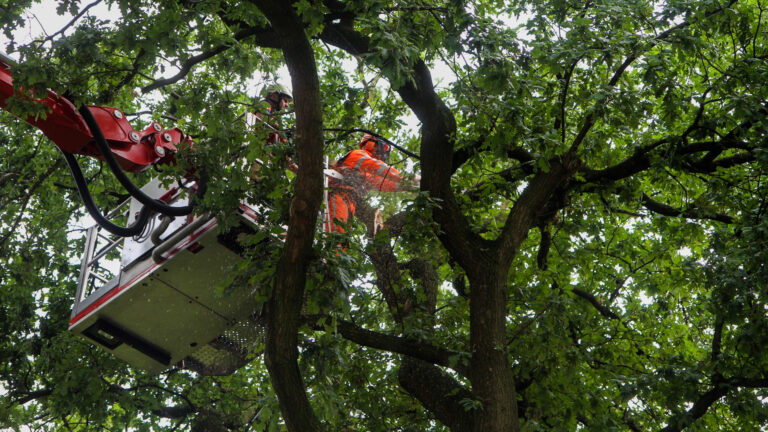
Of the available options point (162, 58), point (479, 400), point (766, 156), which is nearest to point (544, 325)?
point (479, 400)

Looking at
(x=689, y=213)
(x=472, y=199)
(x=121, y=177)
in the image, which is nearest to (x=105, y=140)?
(x=121, y=177)

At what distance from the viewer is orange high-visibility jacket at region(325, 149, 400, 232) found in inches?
298

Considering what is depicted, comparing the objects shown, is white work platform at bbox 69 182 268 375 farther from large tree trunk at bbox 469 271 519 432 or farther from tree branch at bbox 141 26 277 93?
large tree trunk at bbox 469 271 519 432

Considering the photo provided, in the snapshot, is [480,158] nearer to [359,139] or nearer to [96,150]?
[359,139]

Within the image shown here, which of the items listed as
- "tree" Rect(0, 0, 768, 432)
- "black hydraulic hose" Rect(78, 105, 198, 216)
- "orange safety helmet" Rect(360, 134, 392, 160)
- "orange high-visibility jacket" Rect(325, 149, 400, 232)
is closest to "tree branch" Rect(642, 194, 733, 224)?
"tree" Rect(0, 0, 768, 432)

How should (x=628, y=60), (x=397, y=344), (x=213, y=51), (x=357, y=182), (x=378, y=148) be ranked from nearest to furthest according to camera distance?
1. (x=628, y=60)
2. (x=397, y=344)
3. (x=213, y=51)
4. (x=357, y=182)
5. (x=378, y=148)

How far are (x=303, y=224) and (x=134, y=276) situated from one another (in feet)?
6.90

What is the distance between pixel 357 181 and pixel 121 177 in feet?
7.72

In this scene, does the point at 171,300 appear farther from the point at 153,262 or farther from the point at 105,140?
the point at 105,140

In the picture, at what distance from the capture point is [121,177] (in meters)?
6.51

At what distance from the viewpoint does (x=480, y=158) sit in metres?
6.84

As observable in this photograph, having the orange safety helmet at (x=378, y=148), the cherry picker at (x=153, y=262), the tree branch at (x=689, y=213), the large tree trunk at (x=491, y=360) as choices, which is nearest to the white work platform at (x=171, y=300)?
the cherry picker at (x=153, y=262)

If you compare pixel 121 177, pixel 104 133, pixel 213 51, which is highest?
pixel 213 51

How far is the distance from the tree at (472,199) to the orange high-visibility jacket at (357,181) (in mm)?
220
